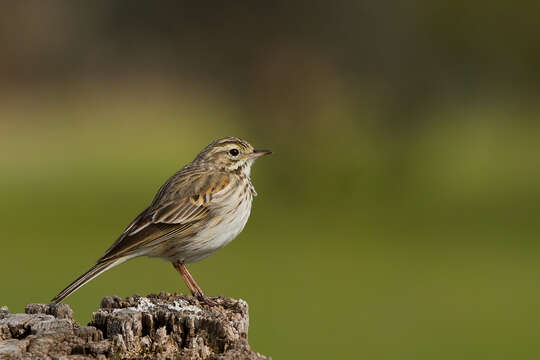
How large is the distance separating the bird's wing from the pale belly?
0.07m

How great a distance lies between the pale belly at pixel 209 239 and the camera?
8.20 meters

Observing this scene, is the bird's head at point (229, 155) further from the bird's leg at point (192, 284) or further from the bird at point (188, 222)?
the bird's leg at point (192, 284)

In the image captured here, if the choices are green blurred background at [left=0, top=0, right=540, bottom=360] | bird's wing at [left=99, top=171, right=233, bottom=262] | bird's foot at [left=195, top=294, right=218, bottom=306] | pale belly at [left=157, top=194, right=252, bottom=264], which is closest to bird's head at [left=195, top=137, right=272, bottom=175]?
bird's wing at [left=99, top=171, right=233, bottom=262]

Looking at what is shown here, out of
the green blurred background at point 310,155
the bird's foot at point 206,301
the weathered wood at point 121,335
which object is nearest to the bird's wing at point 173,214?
the bird's foot at point 206,301

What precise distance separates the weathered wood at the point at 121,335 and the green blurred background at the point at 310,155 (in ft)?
38.7

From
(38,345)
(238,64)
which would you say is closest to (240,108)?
(238,64)

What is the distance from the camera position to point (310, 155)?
1280 inches

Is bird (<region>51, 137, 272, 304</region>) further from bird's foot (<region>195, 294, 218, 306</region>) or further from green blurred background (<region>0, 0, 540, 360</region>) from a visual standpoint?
green blurred background (<region>0, 0, 540, 360</region>)

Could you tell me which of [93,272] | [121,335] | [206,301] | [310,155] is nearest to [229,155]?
[93,272]

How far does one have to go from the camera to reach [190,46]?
151 feet

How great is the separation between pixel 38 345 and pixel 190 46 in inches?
1635

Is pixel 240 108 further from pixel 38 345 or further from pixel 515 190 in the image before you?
pixel 38 345

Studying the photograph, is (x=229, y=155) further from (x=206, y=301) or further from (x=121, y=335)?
(x=121, y=335)

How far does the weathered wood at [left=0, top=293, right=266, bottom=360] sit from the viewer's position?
520 cm
